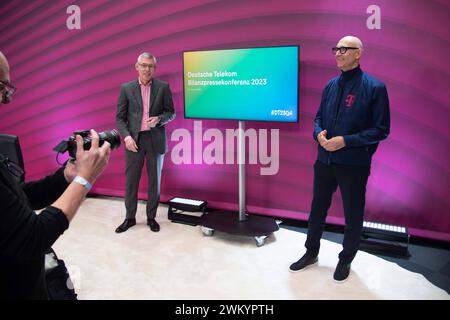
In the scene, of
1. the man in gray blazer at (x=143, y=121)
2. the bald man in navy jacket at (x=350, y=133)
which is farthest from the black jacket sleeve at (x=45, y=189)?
the man in gray blazer at (x=143, y=121)

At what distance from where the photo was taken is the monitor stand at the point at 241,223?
3322 mm

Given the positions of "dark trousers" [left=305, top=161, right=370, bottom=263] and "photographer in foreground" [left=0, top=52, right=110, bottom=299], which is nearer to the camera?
"photographer in foreground" [left=0, top=52, right=110, bottom=299]

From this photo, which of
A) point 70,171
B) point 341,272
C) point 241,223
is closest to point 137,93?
point 241,223

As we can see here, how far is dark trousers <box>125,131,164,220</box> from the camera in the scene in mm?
3580

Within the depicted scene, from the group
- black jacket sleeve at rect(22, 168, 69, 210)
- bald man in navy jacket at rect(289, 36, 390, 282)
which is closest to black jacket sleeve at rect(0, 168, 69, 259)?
black jacket sleeve at rect(22, 168, 69, 210)

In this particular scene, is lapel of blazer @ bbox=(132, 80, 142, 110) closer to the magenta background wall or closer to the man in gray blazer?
the man in gray blazer

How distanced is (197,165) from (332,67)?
1.71 m

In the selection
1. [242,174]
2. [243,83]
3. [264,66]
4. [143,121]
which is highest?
[264,66]

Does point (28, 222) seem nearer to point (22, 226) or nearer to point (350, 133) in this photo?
point (22, 226)

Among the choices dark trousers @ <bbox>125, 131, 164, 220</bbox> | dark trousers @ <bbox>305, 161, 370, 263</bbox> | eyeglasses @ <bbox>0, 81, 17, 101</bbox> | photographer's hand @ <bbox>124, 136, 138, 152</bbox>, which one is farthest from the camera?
dark trousers @ <bbox>125, 131, 164, 220</bbox>

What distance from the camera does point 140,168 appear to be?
365 centimetres

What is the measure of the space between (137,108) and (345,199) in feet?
6.62

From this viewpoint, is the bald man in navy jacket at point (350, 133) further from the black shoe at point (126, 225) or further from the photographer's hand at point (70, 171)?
the black shoe at point (126, 225)

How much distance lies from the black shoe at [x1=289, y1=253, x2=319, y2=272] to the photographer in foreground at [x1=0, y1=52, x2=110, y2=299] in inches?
76.1
